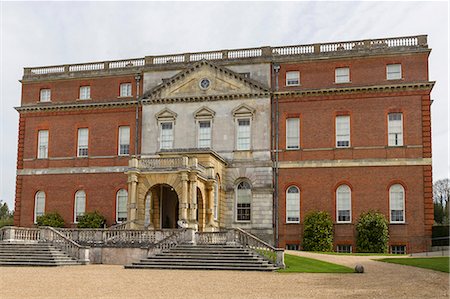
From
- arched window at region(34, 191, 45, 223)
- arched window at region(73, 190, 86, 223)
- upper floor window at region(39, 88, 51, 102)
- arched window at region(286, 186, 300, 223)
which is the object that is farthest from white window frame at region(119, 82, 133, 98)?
arched window at region(286, 186, 300, 223)

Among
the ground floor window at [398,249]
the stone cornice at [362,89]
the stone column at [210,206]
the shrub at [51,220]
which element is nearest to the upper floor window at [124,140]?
the shrub at [51,220]

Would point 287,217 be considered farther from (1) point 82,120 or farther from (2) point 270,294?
(2) point 270,294

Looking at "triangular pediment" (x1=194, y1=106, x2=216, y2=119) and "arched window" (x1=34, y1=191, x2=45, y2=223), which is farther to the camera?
"arched window" (x1=34, y1=191, x2=45, y2=223)

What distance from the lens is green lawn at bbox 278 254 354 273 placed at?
72.8 ft

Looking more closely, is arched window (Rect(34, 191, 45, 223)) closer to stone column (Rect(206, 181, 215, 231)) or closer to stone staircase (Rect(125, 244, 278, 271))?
A: stone column (Rect(206, 181, 215, 231))

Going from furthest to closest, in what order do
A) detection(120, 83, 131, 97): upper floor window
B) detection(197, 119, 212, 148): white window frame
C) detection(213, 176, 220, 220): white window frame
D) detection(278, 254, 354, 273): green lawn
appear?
1. detection(120, 83, 131, 97): upper floor window
2. detection(197, 119, 212, 148): white window frame
3. detection(213, 176, 220, 220): white window frame
4. detection(278, 254, 354, 273): green lawn

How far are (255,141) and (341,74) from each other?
6.88 m

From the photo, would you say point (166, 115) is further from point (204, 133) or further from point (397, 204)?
point (397, 204)

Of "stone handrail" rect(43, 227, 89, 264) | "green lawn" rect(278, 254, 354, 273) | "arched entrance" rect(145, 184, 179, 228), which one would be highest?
"arched entrance" rect(145, 184, 179, 228)

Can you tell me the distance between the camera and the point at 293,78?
1457 inches

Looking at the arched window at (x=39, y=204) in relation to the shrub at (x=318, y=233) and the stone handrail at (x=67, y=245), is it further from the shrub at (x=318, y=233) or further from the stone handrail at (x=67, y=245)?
the shrub at (x=318, y=233)

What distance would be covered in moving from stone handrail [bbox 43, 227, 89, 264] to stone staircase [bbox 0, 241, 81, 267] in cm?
32

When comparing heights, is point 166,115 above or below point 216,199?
above

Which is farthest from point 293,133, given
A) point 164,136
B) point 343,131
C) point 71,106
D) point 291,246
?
point 71,106
